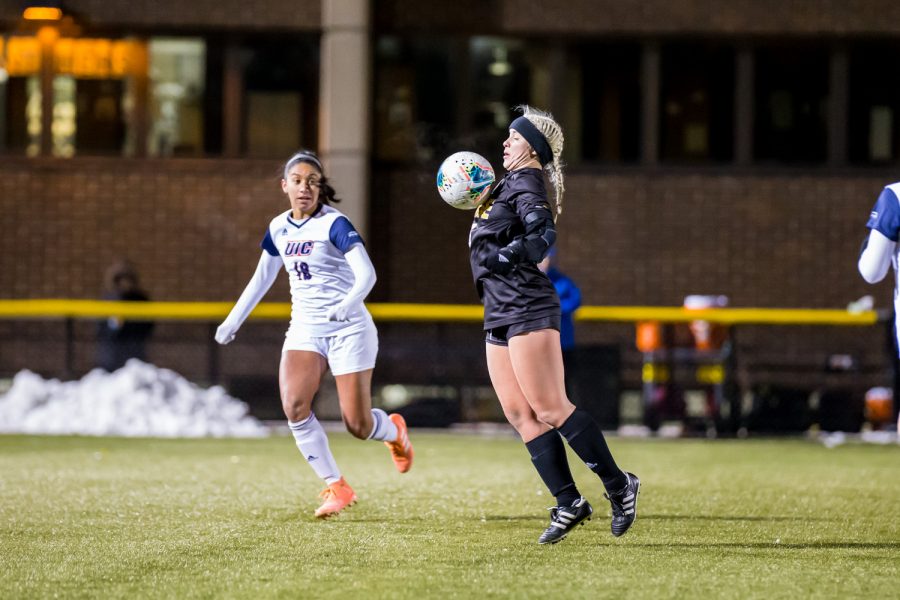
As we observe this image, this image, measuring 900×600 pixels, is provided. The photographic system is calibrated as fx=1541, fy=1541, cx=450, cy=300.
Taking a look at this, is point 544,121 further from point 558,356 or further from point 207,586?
point 207,586

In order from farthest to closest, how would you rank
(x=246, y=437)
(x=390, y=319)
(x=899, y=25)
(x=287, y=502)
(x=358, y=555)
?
(x=899, y=25)
(x=390, y=319)
(x=246, y=437)
(x=287, y=502)
(x=358, y=555)

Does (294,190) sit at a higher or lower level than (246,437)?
higher

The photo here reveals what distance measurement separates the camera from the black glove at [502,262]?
7176mm

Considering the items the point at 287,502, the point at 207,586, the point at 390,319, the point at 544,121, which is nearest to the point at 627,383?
the point at 390,319

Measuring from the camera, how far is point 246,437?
1622 centimetres

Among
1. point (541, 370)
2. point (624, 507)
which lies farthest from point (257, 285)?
point (624, 507)

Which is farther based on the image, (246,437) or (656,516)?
(246,437)

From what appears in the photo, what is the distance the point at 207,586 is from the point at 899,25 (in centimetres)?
1595

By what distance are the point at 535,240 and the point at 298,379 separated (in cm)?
221

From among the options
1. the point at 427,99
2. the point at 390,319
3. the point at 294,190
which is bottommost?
the point at 390,319

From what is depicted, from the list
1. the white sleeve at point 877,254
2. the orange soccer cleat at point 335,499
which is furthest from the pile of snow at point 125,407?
the white sleeve at point 877,254

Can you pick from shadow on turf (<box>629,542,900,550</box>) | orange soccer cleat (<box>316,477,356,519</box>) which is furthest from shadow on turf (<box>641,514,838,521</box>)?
orange soccer cleat (<box>316,477,356,519</box>)

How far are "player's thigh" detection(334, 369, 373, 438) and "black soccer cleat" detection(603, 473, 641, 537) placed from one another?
1.94 meters

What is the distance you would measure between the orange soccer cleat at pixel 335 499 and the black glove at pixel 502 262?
2.16 metres
